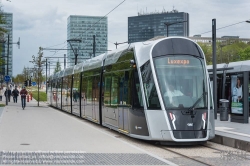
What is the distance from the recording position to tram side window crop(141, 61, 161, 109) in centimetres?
1409

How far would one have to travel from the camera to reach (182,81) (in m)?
14.3

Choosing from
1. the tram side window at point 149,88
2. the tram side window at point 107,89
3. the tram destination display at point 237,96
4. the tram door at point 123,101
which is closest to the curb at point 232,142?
the tram side window at point 149,88

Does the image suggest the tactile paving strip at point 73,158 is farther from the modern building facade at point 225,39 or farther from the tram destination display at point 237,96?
the modern building facade at point 225,39

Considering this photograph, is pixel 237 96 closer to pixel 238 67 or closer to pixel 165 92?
pixel 238 67

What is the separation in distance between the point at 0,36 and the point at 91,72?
2055 cm

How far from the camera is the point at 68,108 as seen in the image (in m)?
31.8

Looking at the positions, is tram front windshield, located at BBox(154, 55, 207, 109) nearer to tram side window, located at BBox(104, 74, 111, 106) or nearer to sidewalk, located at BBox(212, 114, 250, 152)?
sidewalk, located at BBox(212, 114, 250, 152)

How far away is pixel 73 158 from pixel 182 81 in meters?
4.57

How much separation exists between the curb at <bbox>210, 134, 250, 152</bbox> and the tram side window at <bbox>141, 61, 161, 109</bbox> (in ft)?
8.18

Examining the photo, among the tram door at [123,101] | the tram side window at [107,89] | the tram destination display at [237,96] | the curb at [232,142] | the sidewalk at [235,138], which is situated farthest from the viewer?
the tram destination display at [237,96]

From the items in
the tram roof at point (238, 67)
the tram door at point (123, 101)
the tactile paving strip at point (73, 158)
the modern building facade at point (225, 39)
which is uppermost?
the modern building facade at point (225, 39)

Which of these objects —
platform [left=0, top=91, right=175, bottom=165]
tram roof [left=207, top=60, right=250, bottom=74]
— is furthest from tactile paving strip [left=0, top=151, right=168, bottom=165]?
tram roof [left=207, top=60, right=250, bottom=74]

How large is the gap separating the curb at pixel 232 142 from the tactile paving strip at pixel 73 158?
10.7 ft

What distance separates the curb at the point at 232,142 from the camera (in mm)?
13672
